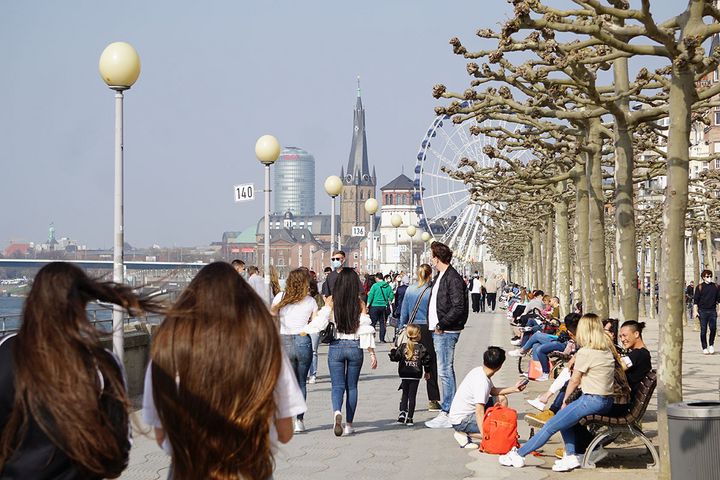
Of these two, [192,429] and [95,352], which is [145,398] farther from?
[95,352]

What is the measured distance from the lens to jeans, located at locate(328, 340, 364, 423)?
43.9 ft

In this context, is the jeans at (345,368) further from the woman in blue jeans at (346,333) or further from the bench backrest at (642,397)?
the bench backrest at (642,397)

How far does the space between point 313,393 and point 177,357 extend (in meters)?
13.9

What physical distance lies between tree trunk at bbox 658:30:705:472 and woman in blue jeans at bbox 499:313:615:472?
62cm

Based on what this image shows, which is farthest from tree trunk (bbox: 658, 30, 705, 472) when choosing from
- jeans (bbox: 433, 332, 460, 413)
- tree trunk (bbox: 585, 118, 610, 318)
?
tree trunk (bbox: 585, 118, 610, 318)

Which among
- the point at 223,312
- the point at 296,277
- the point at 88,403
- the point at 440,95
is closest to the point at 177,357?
the point at 223,312

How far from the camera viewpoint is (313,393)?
18500mm

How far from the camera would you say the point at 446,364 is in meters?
14.8

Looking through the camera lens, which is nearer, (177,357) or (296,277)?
(177,357)

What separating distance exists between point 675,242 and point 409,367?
4.55 metres

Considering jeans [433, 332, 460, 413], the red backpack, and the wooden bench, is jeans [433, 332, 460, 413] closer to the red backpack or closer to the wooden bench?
the red backpack

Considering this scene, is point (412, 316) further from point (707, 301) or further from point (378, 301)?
point (378, 301)

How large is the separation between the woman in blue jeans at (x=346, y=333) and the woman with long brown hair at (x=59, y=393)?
8.87 metres

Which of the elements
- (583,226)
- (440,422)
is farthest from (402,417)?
(583,226)
